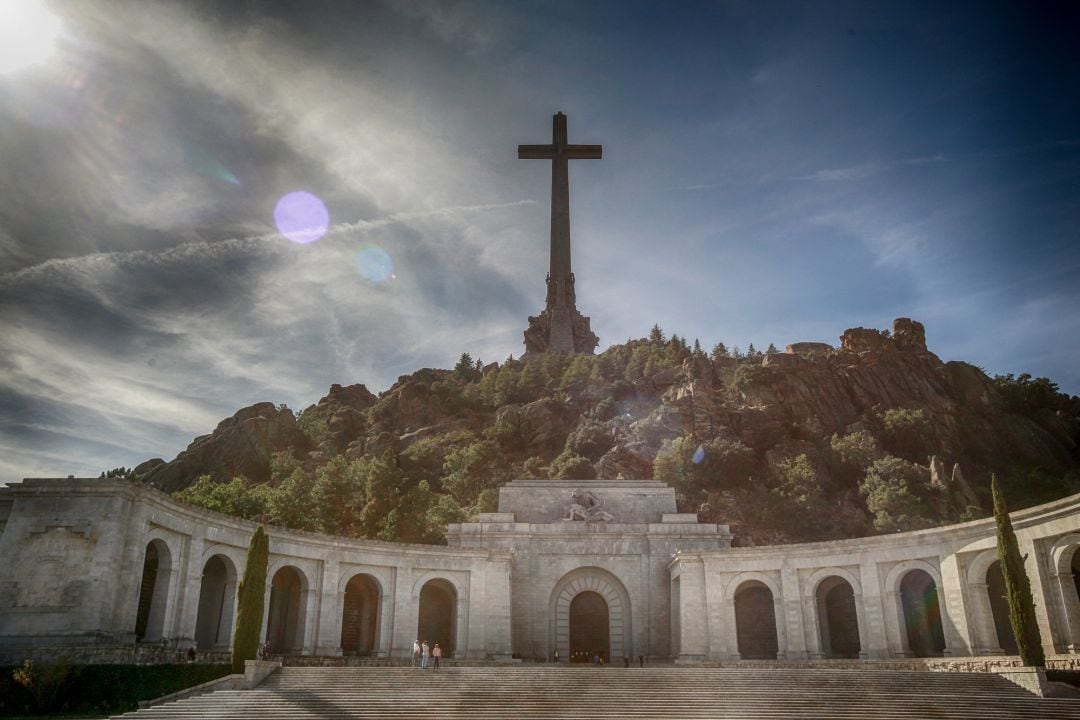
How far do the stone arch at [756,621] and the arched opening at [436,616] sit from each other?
1555 centimetres

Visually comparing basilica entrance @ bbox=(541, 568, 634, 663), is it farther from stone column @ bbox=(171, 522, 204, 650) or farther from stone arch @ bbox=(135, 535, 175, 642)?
stone arch @ bbox=(135, 535, 175, 642)

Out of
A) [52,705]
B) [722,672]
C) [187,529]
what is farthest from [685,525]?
[52,705]

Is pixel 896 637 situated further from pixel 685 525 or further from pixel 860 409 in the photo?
pixel 860 409

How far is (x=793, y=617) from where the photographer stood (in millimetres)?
38344

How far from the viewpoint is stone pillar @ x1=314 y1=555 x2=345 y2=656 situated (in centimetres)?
3766

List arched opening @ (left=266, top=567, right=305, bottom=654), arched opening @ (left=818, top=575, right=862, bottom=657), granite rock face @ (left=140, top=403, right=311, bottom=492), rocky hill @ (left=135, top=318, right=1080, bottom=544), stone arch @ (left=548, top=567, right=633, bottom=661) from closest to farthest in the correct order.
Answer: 1. arched opening @ (left=266, top=567, right=305, bottom=654)
2. arched opening @ (left=818, top=575, right=862, bottom=657)
3. stone arch @ (left=548, top=567, right=633, bottom=661)
4. rocky hill @ (left=135, top=318, right=1080, bottom=544)
5. granite rock face @ (left=140, top=403, right=311, bottom=492)

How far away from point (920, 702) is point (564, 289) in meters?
77.2

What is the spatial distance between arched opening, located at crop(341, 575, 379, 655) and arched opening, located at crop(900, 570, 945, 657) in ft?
87.7

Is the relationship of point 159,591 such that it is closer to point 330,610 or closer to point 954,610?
point 330,610

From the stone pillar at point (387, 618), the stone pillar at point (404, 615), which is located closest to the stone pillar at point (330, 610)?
the stone pillar at point (387, 618)

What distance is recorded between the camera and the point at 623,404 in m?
93.9

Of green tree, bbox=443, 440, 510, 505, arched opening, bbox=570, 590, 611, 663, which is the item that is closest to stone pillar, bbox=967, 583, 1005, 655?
arched opening, bbox=570, 590, 611, 663

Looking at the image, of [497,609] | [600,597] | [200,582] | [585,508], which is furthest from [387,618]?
Answer: [585,508]

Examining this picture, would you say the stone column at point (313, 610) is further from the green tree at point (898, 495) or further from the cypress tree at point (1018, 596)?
the green tree at point (898, 495)
